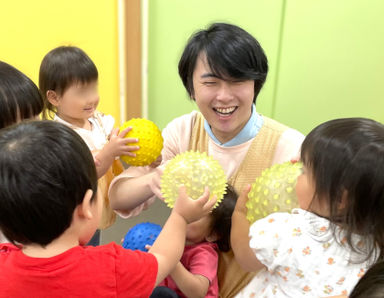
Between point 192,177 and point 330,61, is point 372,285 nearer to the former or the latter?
point 192,177

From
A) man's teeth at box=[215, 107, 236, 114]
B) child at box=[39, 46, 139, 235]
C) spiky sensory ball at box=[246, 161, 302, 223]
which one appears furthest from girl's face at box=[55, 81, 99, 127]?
spiky sensory ball at box=[246, 161, 302, 223]

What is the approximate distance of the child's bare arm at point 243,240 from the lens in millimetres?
873

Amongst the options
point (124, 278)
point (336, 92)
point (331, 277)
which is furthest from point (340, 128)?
point (336, 92)

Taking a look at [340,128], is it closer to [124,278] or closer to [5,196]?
[124,278]

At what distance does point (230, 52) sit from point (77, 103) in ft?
2.29

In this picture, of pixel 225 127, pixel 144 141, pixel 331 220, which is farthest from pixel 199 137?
pixel 331 220

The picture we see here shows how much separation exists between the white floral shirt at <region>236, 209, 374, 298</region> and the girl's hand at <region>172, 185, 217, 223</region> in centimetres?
13

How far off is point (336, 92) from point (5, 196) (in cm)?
212

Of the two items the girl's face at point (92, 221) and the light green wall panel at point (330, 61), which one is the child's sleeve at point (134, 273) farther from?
the light green wall panel at point (330, 61)

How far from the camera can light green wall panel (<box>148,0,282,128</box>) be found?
2.23 m

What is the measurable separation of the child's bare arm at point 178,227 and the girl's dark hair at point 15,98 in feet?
1.72

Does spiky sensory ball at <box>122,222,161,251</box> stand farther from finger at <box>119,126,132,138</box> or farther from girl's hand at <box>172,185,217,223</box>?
finger at <box>119,126,132,138</box>

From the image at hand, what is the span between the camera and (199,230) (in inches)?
42.4

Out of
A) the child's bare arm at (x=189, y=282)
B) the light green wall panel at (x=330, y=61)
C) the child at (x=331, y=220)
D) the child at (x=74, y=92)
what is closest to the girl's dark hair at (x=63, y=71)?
the child at (x=74, y=92)
